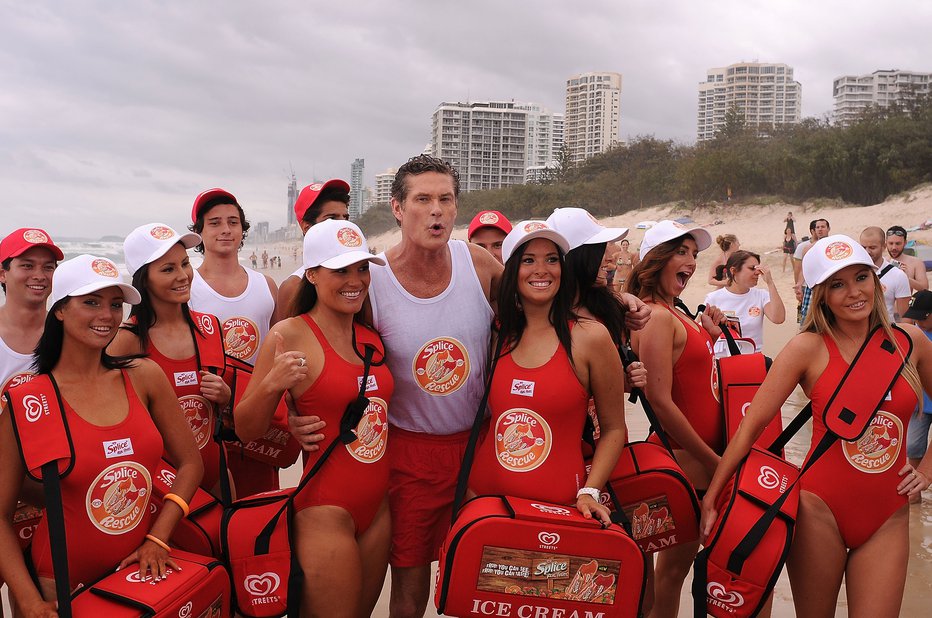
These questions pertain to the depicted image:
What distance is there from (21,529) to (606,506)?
2.57m

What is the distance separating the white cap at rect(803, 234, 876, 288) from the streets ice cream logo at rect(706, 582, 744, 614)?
56.1 inches

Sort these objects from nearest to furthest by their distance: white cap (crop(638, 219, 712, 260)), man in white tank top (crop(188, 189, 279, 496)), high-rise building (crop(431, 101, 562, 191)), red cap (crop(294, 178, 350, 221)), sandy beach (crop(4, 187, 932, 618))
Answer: white cap (crop(638, 219, 712, 260)) → man in white tank top (crop(188, 189, 279, 496)) → sandy beach (crop(4, 187, 932, 618)) → red cap (crop(294, 178, 350, 221)) → high-rise building (crop(431, 101, 562, 191))

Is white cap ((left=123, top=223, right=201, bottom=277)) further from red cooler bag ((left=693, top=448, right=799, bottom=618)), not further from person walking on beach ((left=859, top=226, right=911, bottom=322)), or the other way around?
person walking on beach ((left=859, top=226, right=911, bottom=322))

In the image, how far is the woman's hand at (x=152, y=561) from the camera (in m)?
3.02

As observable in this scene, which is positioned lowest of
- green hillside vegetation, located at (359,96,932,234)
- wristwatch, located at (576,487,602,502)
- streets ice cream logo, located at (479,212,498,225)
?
wristwatch, located at (576,487,602,502)

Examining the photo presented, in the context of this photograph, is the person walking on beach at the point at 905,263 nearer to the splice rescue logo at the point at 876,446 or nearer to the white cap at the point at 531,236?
the splice rescue logo at the point at 876,446

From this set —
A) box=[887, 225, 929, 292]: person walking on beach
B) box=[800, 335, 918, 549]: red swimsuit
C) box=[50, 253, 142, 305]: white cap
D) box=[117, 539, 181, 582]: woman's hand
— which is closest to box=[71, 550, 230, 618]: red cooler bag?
box=[117, 539, 181, 582]: woman's hand

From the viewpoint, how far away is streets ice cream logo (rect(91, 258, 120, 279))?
320cm

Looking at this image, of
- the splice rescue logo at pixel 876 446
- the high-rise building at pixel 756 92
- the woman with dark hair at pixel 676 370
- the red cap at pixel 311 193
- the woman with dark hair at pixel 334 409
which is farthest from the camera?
the high-rise building at pixel 756 92

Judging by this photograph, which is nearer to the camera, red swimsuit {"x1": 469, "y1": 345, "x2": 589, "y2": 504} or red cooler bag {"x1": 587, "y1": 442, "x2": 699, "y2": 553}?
red swimsuit {"x1": 469, "y1": 345, "x2": 589, "y2": 504}

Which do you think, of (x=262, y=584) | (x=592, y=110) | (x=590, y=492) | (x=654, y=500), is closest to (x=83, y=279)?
(x=262, y=584)

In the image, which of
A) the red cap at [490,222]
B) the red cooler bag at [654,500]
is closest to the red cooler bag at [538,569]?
the red cooler bag at [654,500]

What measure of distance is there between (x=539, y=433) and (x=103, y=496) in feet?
5.86

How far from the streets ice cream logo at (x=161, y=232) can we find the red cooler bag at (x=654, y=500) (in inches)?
99.7
